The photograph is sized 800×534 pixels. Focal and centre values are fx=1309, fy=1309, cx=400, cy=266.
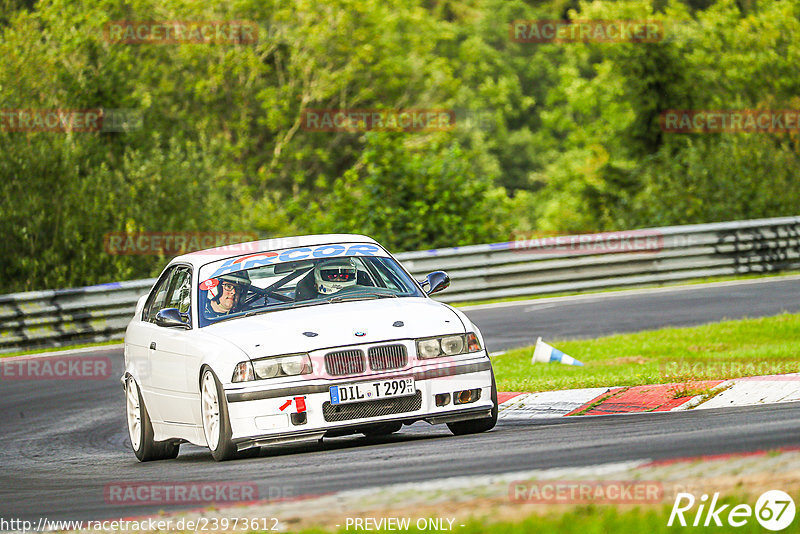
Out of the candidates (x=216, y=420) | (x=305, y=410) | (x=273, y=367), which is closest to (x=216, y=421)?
(x=216, y=420)

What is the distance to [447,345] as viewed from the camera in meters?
8.37

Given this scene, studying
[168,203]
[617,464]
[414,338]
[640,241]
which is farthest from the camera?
[168,203]

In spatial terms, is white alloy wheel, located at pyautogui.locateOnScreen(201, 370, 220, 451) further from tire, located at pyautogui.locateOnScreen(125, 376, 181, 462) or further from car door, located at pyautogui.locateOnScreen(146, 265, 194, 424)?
tire, located at pyautogui.locateOnScreen(125, 376, 181, 462)

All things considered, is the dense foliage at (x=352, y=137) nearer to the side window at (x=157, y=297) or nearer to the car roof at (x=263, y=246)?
the side window at (x=157, y=297)

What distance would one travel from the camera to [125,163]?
25.6 metres

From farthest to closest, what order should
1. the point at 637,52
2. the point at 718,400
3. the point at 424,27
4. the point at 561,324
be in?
the point at 424,27 < the point at 637,52 < the point at 561,324 < the point at 718,400

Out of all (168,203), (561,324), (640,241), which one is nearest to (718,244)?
(640,241)

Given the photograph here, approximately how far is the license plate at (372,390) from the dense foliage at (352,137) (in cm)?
1555

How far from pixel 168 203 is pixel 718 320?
12765 millimetres

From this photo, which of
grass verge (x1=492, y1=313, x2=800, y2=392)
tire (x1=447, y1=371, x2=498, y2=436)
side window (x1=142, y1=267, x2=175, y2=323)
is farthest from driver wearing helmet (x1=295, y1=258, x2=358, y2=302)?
grass verge (x1=492, y1=313, x2=800, y2=392)

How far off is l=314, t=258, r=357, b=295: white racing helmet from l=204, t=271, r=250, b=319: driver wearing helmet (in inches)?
20.1

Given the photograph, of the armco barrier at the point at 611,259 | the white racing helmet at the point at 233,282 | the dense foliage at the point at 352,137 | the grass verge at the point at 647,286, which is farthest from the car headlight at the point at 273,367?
the dense foliage at the point at 352,137

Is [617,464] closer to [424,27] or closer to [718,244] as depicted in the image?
[718,244]

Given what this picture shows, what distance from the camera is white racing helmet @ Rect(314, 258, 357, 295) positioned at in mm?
9295
